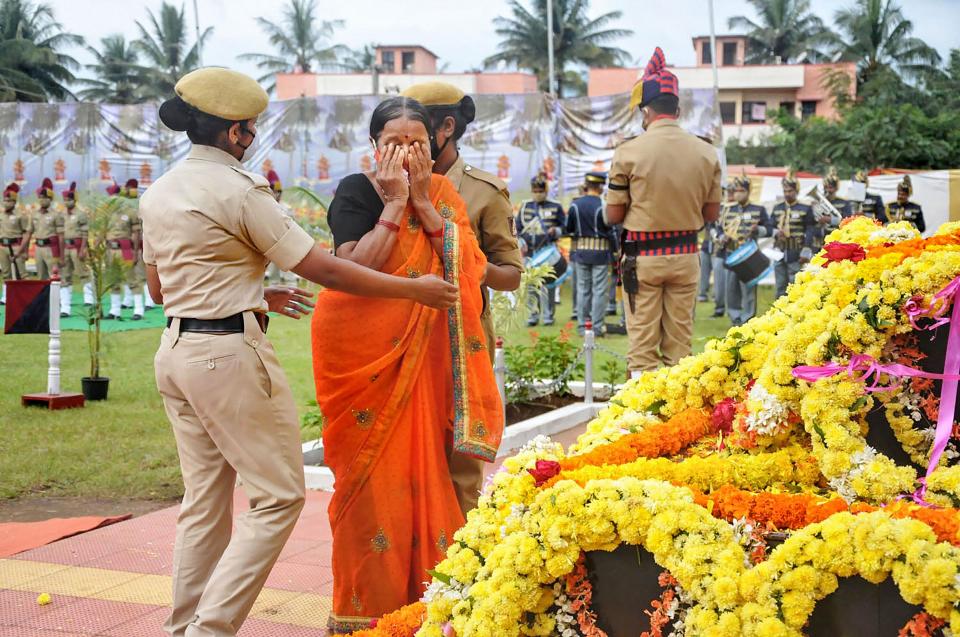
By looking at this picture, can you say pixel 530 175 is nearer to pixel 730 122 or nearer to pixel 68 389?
pixel 68 389

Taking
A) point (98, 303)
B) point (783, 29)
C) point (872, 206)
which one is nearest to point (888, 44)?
point (783, 29)

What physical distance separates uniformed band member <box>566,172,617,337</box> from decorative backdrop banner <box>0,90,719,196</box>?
4.69 m

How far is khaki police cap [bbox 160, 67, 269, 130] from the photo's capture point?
3117 millimetres

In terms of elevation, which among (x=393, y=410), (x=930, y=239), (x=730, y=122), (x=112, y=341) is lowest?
(x=112, y=341)

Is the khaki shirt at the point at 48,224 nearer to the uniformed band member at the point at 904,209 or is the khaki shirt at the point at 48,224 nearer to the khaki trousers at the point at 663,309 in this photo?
the uniformed band member at the point at 904,209

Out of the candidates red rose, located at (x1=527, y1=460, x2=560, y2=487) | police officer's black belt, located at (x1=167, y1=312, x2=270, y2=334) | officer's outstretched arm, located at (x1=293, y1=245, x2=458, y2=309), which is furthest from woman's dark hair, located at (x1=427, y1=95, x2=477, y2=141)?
red rose, located at (x1=527, y1=460, x2=560, y2=487)

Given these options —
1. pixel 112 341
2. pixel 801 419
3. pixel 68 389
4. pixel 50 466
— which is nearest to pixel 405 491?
pixel 801 419

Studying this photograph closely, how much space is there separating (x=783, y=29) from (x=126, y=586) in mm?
54981

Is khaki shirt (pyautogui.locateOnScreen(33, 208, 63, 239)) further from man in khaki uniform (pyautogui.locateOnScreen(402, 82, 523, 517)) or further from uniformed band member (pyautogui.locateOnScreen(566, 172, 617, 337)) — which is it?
man in khaki uniform (pyautogui.locateOnScreen(402, 82, 523, 517))

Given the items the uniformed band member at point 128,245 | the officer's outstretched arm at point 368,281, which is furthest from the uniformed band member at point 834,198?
the officer's outstretched arm at point 368,281

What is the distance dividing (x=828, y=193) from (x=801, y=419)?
51.2 feet

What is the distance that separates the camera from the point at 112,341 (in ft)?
47.1

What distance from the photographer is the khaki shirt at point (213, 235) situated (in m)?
3.03

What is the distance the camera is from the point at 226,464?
3223mm
